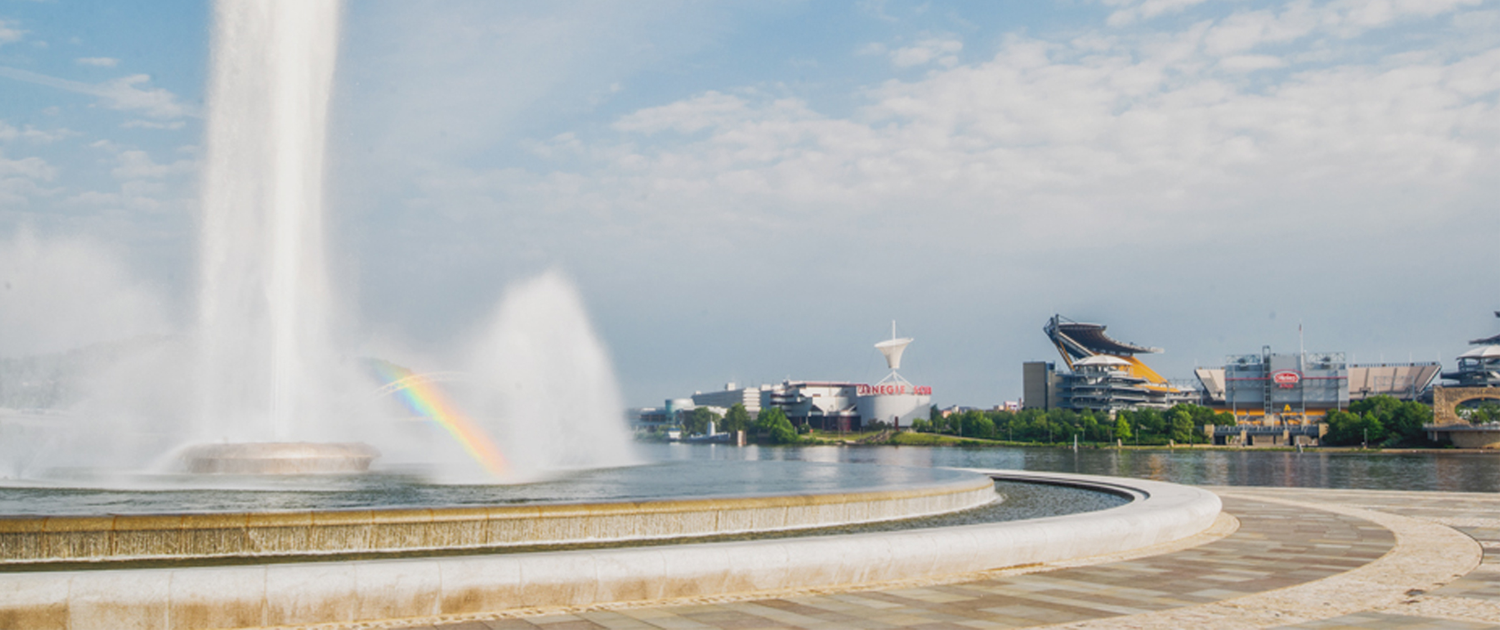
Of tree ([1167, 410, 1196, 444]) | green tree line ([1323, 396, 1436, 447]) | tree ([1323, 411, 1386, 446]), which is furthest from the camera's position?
tree ([1167, 410, 1196, 444])

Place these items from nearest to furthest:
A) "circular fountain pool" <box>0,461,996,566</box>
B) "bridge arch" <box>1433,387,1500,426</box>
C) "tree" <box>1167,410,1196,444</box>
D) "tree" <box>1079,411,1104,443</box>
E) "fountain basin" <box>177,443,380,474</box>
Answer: "circular fountain pool" <box>0,461,996,566</box> < "fountain basin" <box>177,443,380,474</box> < "bridge arch" <box>1433,387,1500,426</box> < "tree" <box>1167,410,1196,444</box> < "tree" <box>1079,411,1104,443</box>

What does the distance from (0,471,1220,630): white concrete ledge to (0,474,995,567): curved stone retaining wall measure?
311 cm

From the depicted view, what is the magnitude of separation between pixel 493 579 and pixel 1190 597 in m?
8.56

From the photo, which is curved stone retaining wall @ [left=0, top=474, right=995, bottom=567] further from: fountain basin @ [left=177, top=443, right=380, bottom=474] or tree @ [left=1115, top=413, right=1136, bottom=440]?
tree @ [left=1115, top=413, right=1136, bottom=440]

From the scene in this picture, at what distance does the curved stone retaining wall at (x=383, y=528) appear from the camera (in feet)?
44.6

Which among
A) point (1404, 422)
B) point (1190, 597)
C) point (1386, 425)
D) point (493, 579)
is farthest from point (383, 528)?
point (1386, 425)

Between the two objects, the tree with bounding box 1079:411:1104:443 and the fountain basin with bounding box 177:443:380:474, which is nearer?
the fountain basin with bounding box 177:443:380:474

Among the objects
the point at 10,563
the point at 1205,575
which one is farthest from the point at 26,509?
the point at 1205,575

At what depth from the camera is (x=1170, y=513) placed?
688 inches

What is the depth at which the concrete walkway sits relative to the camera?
1086 cm

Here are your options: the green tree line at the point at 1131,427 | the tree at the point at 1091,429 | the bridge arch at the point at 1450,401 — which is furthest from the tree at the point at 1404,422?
the tree at the point at 1091,429

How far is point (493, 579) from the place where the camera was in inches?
436

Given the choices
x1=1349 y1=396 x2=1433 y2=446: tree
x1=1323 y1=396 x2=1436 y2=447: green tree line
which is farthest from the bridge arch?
x1=1349 y1=396 x2=1433 y2=446: tree

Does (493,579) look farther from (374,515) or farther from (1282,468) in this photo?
(1282,468)
